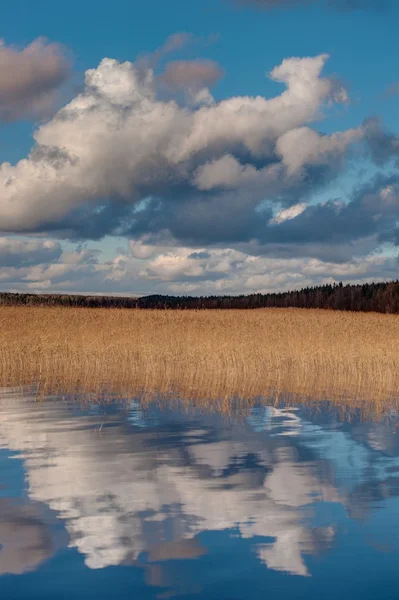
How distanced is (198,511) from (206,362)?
15958 mm

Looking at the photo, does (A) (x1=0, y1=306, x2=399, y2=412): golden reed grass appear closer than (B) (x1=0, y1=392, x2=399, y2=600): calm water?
No

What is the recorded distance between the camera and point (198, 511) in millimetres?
8266

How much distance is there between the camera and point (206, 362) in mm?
24219

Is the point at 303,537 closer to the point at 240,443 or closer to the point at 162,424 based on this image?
the point at 240,443

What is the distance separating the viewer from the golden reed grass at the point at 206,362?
19.6m

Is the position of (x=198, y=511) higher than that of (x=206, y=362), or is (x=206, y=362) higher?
(x=206, y=362)

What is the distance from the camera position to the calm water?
20.3 ft

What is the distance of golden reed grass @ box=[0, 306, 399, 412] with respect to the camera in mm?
19625

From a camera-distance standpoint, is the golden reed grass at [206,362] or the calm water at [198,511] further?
the golden reed grass at [206,362]

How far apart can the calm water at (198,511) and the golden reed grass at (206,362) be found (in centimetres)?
459

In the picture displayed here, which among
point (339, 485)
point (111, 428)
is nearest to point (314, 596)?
point (339, 485)

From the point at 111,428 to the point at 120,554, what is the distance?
7.09m

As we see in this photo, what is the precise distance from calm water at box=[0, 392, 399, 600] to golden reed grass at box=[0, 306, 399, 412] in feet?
15.1

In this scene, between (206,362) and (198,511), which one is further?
(206,362)
